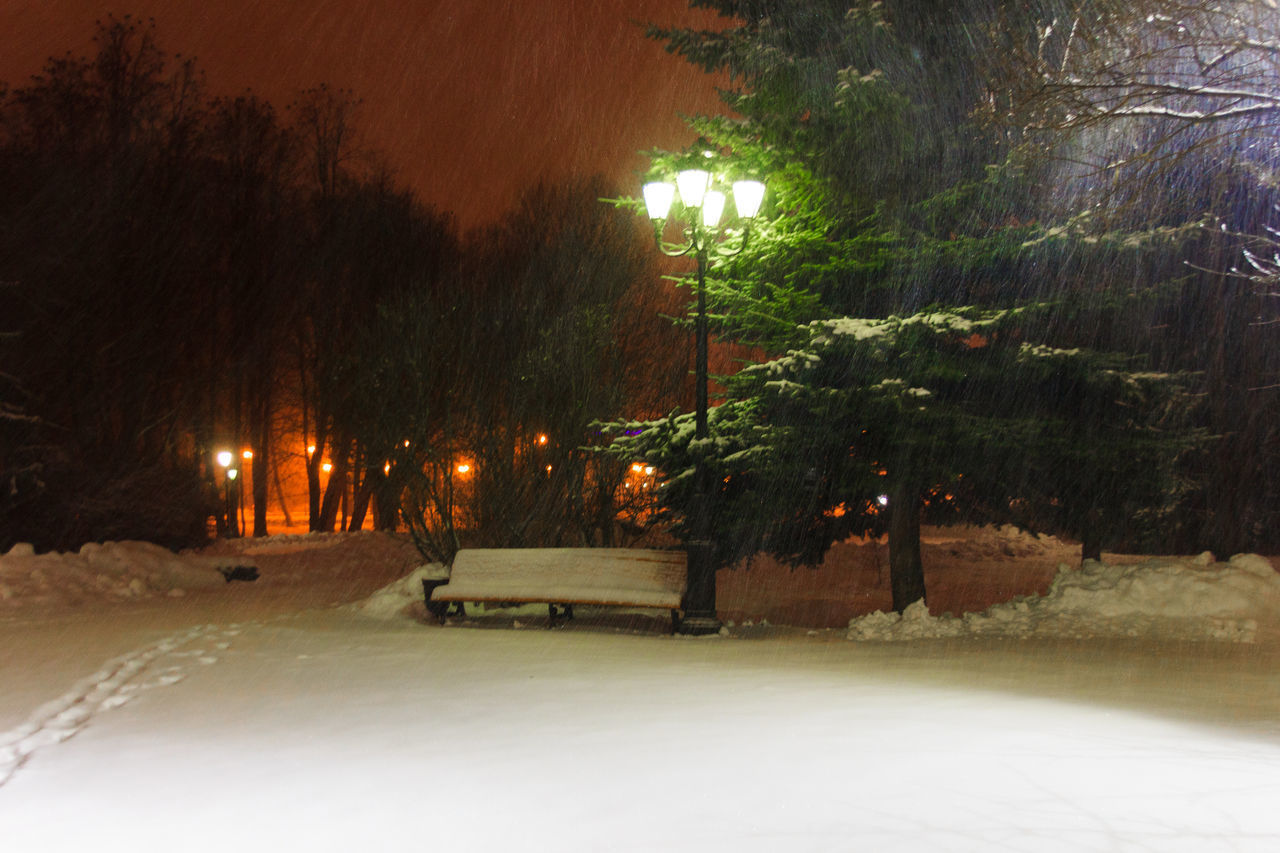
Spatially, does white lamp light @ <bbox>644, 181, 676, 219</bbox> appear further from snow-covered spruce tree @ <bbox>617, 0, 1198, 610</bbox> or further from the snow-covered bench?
the snow-covered bench

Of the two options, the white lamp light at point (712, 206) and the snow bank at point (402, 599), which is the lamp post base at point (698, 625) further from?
the white lamp light at point (712, 206)

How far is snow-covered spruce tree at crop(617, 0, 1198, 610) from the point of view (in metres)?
11.0

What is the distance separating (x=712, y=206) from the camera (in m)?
10.9

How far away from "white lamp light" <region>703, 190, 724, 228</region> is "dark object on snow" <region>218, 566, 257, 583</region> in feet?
41.9

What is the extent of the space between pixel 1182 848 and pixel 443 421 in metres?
14.0

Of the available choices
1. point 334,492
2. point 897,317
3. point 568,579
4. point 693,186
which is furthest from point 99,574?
point 334,492

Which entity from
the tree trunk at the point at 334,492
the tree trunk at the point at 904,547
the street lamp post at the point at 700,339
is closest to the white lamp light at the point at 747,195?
the street lamp post at the point at 700,339

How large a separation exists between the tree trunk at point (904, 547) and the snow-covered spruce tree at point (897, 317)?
26 millimetres

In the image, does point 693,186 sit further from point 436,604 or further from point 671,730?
point 671,730

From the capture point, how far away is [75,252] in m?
20.0

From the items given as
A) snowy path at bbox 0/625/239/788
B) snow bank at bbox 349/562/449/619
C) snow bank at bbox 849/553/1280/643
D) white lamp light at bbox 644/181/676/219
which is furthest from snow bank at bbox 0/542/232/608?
snow bank at bbox 849/553/1280/643

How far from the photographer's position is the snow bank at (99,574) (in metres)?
14.3

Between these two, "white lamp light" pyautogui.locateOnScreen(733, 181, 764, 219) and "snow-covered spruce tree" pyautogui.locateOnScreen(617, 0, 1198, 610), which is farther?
"snow-covered spruce tree" pyautogui.locateOnScreen(617, 0, 1198, 610)

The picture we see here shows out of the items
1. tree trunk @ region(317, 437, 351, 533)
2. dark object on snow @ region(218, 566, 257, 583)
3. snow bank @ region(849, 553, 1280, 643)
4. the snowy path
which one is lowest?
dark object on snow @ region(218, 566, 257, 583)
